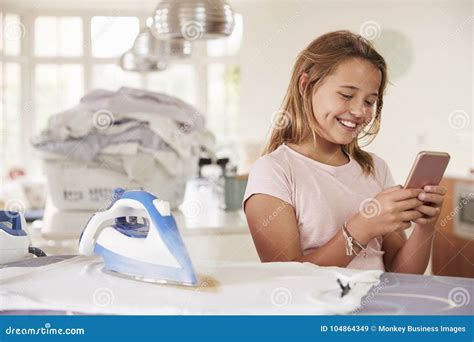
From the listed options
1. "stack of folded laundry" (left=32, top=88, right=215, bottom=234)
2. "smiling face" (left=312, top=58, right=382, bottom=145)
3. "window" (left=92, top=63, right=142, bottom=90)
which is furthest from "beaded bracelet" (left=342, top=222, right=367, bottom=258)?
"window" (left=92, top=63, right=142, bottom=90)

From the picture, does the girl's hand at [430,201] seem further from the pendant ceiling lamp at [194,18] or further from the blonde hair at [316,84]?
the pendant ceiling lamp at [194,18]

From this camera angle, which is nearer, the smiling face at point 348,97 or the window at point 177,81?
the smiling face at point 348,97

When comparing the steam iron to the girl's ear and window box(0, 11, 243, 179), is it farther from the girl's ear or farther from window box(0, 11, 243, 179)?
window box(0, 11, 243, 179)

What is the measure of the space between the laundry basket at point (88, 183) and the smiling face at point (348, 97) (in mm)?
822

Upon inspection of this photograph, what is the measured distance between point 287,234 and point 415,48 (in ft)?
1.32

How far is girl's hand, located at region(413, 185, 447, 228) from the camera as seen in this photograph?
889 millimetres

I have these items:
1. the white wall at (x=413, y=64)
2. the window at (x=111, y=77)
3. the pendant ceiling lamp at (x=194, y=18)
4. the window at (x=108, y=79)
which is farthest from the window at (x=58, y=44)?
the white wall at (x=413, y=64)

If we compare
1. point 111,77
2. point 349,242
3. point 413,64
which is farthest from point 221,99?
point 349,242

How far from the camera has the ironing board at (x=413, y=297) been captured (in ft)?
2.39

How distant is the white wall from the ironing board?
0.96 feet

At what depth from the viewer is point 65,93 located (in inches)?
248

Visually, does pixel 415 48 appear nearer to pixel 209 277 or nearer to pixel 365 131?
pixel 365 131

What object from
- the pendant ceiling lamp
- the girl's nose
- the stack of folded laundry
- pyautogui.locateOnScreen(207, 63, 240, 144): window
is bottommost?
pyautogui.locateOnScreen(207, 63, 240, 144): window
